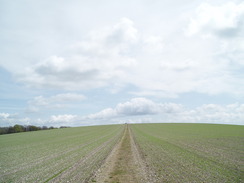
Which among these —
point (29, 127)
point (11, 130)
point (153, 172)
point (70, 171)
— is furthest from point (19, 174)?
point (29, 127)

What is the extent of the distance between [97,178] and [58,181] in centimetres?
288

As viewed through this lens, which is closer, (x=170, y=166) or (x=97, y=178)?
(x=97, y=178)

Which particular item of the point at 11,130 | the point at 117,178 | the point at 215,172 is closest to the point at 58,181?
the point at 117,178

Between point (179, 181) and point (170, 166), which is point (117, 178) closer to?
point (179, 181)

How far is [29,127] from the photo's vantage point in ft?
486

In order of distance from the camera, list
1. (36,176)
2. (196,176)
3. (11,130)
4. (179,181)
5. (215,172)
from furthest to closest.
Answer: (11,130) → (36,176) → (215,172) → (196,176) → (179,181)

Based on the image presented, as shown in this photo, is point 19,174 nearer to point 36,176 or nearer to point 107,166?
point 36,176

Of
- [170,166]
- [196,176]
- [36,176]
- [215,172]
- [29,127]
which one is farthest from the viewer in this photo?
[29,127]

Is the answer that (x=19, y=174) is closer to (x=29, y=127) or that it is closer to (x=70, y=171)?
(x=70, y=171)

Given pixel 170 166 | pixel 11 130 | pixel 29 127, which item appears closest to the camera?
pixel 170 166

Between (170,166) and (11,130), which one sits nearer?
(170,166)

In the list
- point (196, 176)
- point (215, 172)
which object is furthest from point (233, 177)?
point (196, 176)

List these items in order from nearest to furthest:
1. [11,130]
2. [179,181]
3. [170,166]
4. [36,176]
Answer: [179,181] → [36,176] → [170,166] → [11,130]

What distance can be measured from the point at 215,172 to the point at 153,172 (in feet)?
15.8
